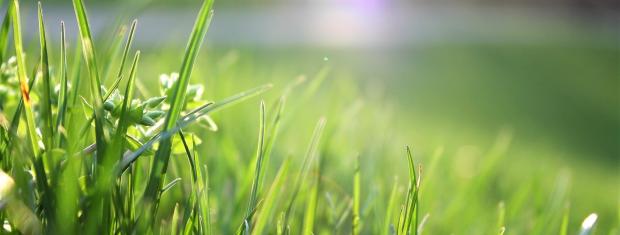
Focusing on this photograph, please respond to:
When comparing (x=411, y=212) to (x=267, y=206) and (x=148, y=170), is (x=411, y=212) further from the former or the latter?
(x=148, y=170)

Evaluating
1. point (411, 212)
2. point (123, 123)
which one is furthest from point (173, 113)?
point (411, 212)

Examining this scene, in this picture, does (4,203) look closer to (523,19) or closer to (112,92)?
(112,92)

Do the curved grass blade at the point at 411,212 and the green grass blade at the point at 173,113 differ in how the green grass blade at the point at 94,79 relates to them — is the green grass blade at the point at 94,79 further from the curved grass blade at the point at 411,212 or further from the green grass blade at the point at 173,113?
the curved grass blade at the point at 411,212

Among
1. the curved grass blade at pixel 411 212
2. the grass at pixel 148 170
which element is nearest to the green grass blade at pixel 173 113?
the grass at pixel 148 170

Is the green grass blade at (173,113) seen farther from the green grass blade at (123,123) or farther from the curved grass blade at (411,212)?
the curved grass blade at (411,212)

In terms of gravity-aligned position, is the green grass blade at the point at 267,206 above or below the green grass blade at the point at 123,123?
below

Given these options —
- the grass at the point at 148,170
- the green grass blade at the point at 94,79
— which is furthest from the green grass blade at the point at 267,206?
the green grass blade at the point at 94,79

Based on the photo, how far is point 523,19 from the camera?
762cm

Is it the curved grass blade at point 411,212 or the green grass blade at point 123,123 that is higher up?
the green grass blade at point 123,123

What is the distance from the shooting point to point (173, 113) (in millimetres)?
398

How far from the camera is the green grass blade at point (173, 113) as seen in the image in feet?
1.27

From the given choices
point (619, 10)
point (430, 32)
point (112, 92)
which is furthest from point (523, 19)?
point (112, 92)

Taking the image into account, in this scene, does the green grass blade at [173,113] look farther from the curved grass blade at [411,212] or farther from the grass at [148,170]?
the curved grass blade at [411,212]

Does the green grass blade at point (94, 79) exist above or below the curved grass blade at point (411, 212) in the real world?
above
